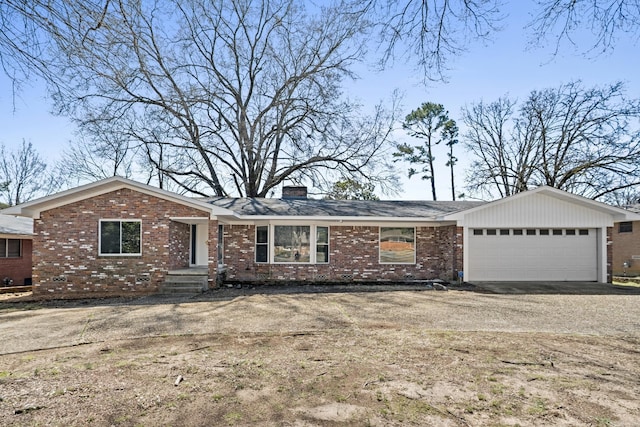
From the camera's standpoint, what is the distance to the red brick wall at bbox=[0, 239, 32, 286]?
1677 centimetres

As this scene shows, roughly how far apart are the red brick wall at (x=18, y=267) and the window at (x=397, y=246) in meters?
15.2

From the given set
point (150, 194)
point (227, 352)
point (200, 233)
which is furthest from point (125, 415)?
point (200, 233)

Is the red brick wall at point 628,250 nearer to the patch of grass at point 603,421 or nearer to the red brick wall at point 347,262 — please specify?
the red brick wall at point 347,262

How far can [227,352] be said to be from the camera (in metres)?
5.93

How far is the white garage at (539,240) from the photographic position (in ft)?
46.8

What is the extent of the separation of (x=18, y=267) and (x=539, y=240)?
2085cm

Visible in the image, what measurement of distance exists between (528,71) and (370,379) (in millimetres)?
3904

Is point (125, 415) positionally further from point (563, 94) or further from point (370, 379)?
point (563, 94)

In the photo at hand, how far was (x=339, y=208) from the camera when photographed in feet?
51.3

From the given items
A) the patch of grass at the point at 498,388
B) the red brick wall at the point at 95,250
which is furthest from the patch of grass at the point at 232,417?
the red brick wall at the point at 95,250

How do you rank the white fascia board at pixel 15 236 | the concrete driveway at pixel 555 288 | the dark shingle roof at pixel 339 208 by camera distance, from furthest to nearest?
the white fascia board at pixel 15 236 → the dark shingle roof at pixel 339 208 → the concrete driveway at pixel 555 288

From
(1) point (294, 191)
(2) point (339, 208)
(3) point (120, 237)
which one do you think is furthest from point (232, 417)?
(1) point (294, 191)

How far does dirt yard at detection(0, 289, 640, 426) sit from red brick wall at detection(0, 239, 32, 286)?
9.06 metres

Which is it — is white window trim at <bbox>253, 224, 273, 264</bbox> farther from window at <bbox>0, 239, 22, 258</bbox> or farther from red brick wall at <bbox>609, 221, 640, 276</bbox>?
red brick wall at <bbox>609, 221, 640, 276</bbox>
